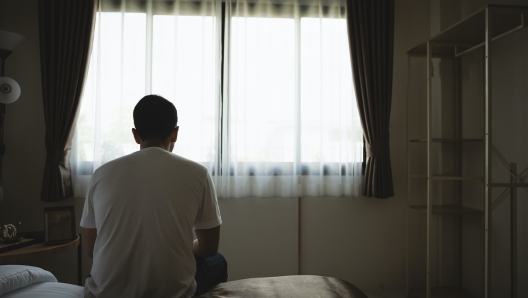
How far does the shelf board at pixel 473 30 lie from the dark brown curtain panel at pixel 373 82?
27 centimetres

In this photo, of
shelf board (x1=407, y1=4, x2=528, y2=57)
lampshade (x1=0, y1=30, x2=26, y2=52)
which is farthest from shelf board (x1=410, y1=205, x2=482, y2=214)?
lampshade (x1=0, y1=30, x2=26, y2=52)

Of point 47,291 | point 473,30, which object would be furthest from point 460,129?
point 47,291

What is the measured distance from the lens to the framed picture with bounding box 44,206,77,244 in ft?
7.01

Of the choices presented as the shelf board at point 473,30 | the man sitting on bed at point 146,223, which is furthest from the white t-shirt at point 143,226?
the shelf board at point 473,30

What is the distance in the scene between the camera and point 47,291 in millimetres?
1367

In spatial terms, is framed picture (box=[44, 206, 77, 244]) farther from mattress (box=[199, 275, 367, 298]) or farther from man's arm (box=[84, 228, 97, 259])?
mattress (box=[199, 275, 367, 298])

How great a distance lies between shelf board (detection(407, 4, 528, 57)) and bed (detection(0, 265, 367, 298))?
5.32 feet

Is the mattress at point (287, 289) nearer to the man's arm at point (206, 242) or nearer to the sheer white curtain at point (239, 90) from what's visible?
the man's arm at point (206, 242)

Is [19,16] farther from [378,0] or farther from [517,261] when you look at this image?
[517,261]

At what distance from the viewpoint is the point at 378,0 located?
2902 mm

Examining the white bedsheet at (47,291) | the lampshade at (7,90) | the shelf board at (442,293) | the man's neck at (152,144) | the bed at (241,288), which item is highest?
the lampshade at (7,90)

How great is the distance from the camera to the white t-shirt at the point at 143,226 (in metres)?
1.13

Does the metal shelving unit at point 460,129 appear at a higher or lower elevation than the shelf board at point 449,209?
higher

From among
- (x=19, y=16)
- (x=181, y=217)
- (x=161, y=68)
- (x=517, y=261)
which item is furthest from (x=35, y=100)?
(x=517, y=261)
